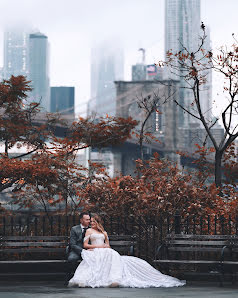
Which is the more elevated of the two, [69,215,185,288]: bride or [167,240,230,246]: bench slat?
[167,240,230,246]: bench slat

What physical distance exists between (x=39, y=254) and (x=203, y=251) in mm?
3207

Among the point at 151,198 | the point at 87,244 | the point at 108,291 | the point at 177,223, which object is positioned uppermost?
the point at 151,198

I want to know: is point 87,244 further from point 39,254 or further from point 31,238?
point 39,254

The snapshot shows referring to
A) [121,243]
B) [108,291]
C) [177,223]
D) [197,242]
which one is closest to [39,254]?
[121,243]

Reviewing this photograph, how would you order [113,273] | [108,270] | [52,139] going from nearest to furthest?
[113,273] < [108,270] < [52,139]

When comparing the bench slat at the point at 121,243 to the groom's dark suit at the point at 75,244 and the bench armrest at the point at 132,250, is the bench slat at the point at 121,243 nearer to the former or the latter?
the bench armrest at the point at 132,250

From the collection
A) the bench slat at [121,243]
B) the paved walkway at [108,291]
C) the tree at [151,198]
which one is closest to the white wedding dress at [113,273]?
the paved walkway at [108,291]

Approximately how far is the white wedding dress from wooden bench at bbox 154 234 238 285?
33 centimetres

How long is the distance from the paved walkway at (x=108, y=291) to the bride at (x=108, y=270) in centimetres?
29

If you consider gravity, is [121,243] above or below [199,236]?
below

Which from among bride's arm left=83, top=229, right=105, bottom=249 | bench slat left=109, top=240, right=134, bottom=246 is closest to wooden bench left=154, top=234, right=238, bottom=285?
bench slat left=109, top=240, right=134, bottom=246

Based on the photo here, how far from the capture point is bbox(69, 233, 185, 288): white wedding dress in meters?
11.3

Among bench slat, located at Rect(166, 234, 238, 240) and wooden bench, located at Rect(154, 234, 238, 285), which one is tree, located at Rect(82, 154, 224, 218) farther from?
bench slat, located at Rect(166, 234, 238, 240)

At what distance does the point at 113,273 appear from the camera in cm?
1134
